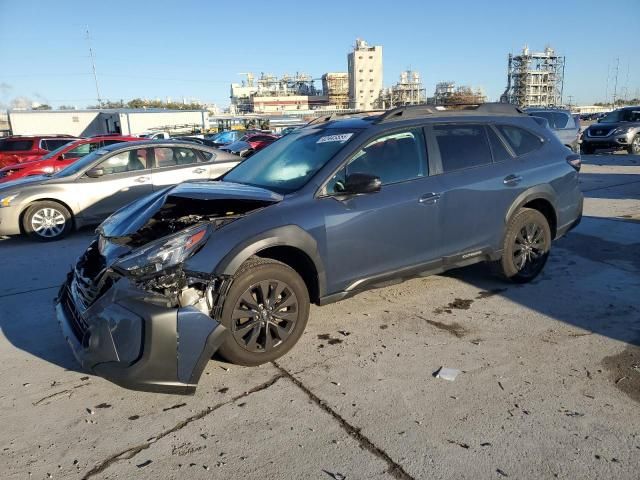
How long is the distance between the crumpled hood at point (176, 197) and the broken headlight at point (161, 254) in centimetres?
40

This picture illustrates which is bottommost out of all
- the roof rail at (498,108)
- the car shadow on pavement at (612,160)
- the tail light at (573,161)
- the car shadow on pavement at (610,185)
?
the car shadow on pavement at (612,160)

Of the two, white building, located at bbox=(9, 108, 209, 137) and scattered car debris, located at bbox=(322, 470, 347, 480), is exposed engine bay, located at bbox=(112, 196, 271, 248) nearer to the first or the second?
scattered car debris, located at bbox=(322, 470, 347, 480)

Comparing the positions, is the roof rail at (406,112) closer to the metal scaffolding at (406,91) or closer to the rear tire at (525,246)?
the rear tire at (525,246)

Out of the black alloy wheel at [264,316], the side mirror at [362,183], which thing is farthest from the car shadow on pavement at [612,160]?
the black alloy wheel at [264,316]

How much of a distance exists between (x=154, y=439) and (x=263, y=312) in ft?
3.41

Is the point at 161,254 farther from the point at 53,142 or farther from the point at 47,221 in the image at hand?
the point at 53,142

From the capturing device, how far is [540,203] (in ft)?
16.4

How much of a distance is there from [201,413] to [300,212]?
151 cm

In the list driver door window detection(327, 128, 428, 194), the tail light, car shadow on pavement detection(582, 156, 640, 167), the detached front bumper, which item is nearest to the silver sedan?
driver door window detection(327, 128, 428, 194)

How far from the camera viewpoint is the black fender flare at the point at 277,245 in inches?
124

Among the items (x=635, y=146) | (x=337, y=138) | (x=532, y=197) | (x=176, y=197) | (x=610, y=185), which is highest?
(x=337, y=138)

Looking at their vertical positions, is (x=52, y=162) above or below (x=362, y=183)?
below

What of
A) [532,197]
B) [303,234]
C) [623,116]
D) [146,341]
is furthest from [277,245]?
[623,116]

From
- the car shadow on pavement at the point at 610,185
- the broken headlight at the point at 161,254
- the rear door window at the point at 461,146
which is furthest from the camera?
the car shadow on pavement at the point at 610,185
